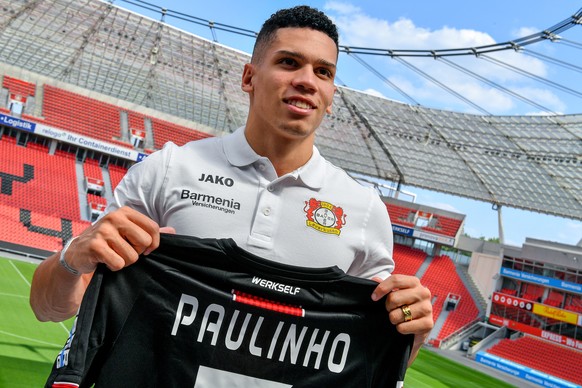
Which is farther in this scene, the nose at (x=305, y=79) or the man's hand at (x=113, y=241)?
the nose at (x=305, y=79)

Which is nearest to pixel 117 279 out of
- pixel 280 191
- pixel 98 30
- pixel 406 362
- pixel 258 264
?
pixel 258 264

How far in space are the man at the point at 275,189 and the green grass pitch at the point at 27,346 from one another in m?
7.95

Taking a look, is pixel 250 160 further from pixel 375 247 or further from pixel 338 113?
pixel 338 113

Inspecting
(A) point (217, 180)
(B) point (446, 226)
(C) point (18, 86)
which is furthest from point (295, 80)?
(B) point (446, 226)

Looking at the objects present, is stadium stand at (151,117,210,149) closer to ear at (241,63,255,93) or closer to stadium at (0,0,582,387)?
stadium at (0,0,582,387)

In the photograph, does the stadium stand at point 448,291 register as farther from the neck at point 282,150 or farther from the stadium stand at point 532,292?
the neck at point 282,150

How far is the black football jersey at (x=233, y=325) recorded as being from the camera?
238cm

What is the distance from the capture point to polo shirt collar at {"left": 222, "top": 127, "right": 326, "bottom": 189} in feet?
8.60

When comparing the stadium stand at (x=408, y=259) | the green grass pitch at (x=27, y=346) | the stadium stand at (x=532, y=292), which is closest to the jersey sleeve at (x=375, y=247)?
the green grass pitch at (x=27, y=346)

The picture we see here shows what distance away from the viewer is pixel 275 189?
2.60 metres

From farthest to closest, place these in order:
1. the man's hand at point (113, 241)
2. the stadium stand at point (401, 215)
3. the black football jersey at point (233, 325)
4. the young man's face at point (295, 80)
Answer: the stadium stand at point (401, 215), the young man's face at point (295, 80), the black football jersey at point (233, 325), the man's hand at point (113, 241)

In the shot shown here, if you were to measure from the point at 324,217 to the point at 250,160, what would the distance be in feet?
1.33

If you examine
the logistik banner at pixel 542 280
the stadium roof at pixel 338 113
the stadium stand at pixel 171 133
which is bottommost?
the logistik banner at pixel 542 280

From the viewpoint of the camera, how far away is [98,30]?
1449 inches
